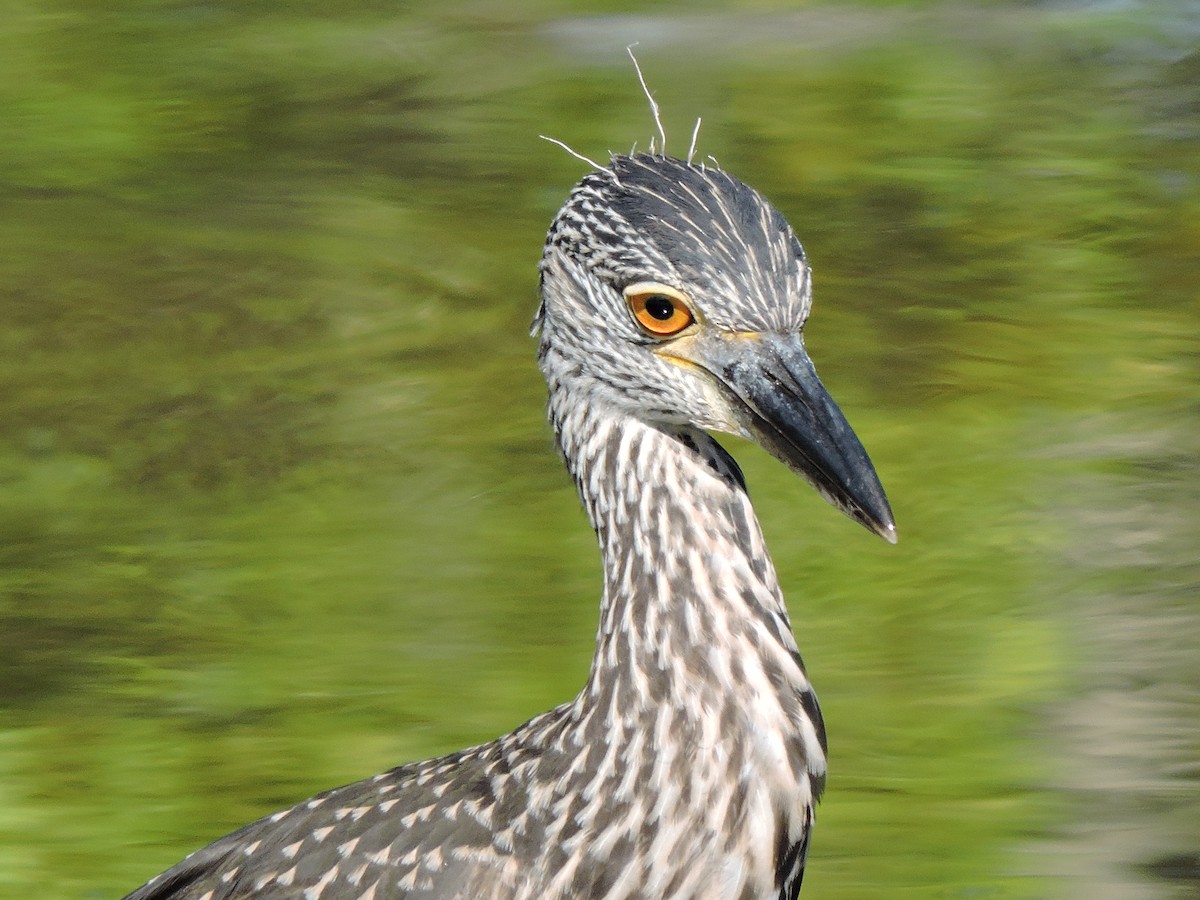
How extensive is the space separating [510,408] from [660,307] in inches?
160

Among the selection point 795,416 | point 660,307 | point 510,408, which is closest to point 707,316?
point 660,307

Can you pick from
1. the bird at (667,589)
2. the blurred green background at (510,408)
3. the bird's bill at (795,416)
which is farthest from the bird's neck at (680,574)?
the blurred green background at (510,408)

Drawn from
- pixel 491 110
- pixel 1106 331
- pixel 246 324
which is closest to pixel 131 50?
pixel 491 110

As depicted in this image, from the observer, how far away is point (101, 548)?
706 centimetres

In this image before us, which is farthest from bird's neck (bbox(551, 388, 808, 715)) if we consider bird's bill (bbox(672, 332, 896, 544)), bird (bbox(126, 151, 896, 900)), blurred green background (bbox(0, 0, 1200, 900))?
blurred green background (bbox(0, 0, 1200, 900))

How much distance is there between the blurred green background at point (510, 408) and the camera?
5859 millimetres

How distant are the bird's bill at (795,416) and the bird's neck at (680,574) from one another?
201 mm

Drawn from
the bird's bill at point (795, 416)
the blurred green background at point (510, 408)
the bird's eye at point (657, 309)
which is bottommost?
the blurred green background at point (510, 408)

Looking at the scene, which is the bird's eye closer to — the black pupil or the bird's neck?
the black pupil

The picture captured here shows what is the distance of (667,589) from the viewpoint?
3.75 meters

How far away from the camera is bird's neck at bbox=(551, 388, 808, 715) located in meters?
3.73

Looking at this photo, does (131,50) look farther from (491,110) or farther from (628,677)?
(628,677)

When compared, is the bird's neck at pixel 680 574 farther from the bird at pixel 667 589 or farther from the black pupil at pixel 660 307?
the black pupil at pixel 660 307

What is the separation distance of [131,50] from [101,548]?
4180 mm
